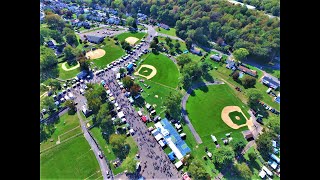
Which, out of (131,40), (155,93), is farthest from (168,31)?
(155,93)

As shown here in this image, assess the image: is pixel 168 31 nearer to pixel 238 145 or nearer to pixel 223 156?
pixel 238 145

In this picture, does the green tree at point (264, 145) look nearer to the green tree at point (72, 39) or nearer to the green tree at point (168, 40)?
the green tree at point (168, 40)

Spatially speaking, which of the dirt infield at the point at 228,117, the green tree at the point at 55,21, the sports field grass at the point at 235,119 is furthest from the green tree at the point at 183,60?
the green tree at the point at 55,21

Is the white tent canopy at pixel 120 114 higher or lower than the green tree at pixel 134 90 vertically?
lower

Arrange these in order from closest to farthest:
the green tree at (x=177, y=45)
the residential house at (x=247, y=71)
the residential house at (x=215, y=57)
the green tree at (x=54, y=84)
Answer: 1. the green tree at (x=54, y=84)
2. the residential house at (x=247, y=71)
3. the residential house at (x=215, y=57)
4. the green tree at (x=177, y=45)

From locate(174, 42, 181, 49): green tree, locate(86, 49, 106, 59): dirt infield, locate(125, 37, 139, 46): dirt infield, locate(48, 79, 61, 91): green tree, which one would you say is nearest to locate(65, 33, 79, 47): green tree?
locate(86, 49, 106, 59): dirt infield

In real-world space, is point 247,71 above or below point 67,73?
above
